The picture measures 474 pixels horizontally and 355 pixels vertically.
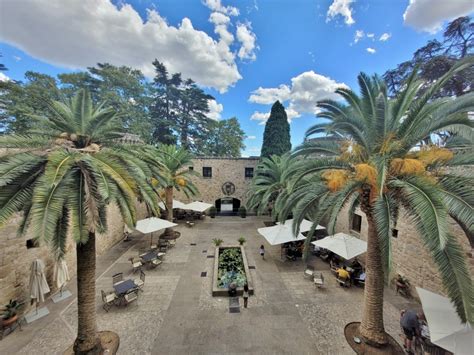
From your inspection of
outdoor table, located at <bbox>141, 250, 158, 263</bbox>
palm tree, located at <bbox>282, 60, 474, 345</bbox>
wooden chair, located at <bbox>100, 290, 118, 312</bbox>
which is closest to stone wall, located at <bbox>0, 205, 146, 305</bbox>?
wooden chair, located at <bbox>100, 290, 118, 312</bbox>

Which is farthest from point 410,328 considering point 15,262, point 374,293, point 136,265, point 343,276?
point 15,262

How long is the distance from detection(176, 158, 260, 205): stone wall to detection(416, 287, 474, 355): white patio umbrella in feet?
64.2

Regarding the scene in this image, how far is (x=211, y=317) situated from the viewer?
7.55 meters

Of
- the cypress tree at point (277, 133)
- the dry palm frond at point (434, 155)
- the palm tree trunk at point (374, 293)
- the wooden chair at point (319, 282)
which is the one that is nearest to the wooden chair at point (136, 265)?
the wooden chair at point (319, 282)

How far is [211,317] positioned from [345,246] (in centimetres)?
707

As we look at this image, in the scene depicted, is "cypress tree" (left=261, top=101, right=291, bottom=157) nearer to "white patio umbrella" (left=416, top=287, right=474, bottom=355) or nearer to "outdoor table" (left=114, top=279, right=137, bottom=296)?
"outdoor table" (left=114, top=279, right=137, bottom=296)

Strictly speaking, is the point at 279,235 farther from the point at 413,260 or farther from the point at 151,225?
the point at 151,225

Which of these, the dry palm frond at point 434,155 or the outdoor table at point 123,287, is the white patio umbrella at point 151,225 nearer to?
the outdoor table at point 123,287

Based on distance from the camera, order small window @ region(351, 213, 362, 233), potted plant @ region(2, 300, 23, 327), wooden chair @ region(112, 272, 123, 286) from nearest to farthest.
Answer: potted plant @ region(2, 300, 23, 327), wooden chair @ region(112, 272, 123, 286), small window @ region(351, 213, 362, 233)

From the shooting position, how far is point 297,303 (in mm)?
8367

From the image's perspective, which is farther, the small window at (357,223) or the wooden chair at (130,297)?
the small window at (357,223)

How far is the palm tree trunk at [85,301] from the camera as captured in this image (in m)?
5.76

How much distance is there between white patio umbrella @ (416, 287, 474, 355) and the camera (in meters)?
4.61

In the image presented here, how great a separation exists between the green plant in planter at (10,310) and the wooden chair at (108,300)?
2489 millimetres
